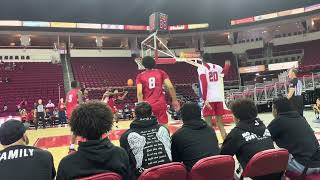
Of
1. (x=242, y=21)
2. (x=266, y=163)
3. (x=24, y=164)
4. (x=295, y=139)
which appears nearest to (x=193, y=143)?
(x=266, y=163)

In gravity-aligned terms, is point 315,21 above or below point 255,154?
above

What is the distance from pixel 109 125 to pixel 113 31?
93.6ft

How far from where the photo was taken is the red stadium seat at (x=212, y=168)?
2.96 metres

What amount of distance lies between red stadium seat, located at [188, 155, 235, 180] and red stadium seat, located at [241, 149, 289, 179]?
200mm

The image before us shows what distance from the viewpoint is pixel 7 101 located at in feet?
74.8

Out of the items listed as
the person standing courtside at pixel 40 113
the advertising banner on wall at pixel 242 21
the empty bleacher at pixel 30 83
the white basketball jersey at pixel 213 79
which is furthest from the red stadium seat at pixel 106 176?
the advertising banner on wall at pixel 242 21

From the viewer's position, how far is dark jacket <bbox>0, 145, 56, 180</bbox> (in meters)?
2.56

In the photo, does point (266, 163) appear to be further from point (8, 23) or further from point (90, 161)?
point (8, 23)

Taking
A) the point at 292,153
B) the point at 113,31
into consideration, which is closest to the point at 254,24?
the point at 113,31

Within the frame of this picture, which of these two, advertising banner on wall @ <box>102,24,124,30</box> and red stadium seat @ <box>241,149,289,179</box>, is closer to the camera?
red stadium seat @ <box>241,149,289,179</box>

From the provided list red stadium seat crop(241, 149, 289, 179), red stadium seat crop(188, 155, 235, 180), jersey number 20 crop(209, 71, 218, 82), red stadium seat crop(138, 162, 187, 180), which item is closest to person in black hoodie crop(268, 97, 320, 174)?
red stadium seat crop(241, 149, 289, 179)

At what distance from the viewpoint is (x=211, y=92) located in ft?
22.0

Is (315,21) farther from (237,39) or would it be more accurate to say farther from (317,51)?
(237,39)

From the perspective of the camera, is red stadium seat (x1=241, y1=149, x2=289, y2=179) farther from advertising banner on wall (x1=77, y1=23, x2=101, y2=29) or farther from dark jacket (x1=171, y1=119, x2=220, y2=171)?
advertising banner on wall (x1=77, y1=23, x2=101, y2=29)
